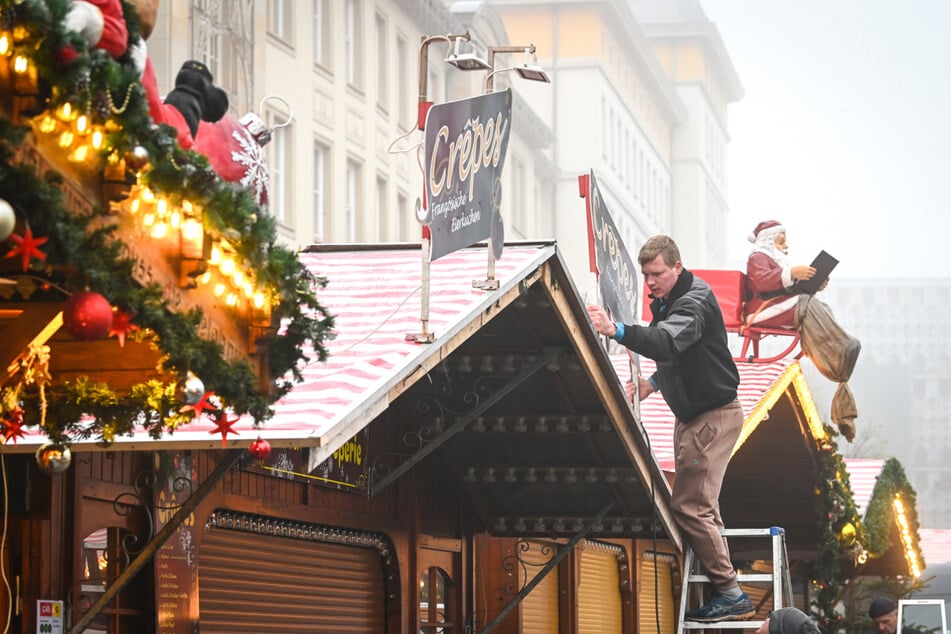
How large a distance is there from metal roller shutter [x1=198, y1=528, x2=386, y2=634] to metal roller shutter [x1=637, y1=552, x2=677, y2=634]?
687 centimetres

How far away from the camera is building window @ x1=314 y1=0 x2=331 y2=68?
35469mm


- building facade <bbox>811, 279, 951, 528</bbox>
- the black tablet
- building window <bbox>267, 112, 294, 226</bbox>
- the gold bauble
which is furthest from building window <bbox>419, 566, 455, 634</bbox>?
building facade <bbox>811, 279, 951, 528</bbox>

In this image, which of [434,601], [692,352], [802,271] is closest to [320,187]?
[802,271]

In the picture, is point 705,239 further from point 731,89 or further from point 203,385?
point 203,385

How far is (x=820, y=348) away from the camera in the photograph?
17.6 meters

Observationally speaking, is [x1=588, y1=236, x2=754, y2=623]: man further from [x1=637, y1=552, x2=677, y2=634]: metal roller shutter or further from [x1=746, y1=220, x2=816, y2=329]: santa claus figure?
[x1=637, y1=552, x2=677, y2=634]: metal roller shutter

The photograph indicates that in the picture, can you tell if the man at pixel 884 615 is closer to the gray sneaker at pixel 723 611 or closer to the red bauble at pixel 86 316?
the gray sneaker at pixel 723 611

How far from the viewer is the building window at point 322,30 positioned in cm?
3547

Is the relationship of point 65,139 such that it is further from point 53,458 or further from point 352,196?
point 352,196

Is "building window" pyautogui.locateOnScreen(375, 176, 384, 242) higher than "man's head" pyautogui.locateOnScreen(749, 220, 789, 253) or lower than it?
higher

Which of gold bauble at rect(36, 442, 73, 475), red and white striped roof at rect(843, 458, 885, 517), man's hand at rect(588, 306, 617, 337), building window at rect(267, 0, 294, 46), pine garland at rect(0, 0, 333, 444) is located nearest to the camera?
A: pine garland at rect(0, 0, 333, 444)

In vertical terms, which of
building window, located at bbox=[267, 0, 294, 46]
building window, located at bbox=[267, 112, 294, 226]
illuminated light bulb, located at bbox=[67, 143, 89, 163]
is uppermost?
building window, located at bbox=[267, 0, 294, 46]

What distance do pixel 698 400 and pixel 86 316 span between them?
666cm

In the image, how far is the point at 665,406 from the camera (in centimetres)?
1609
